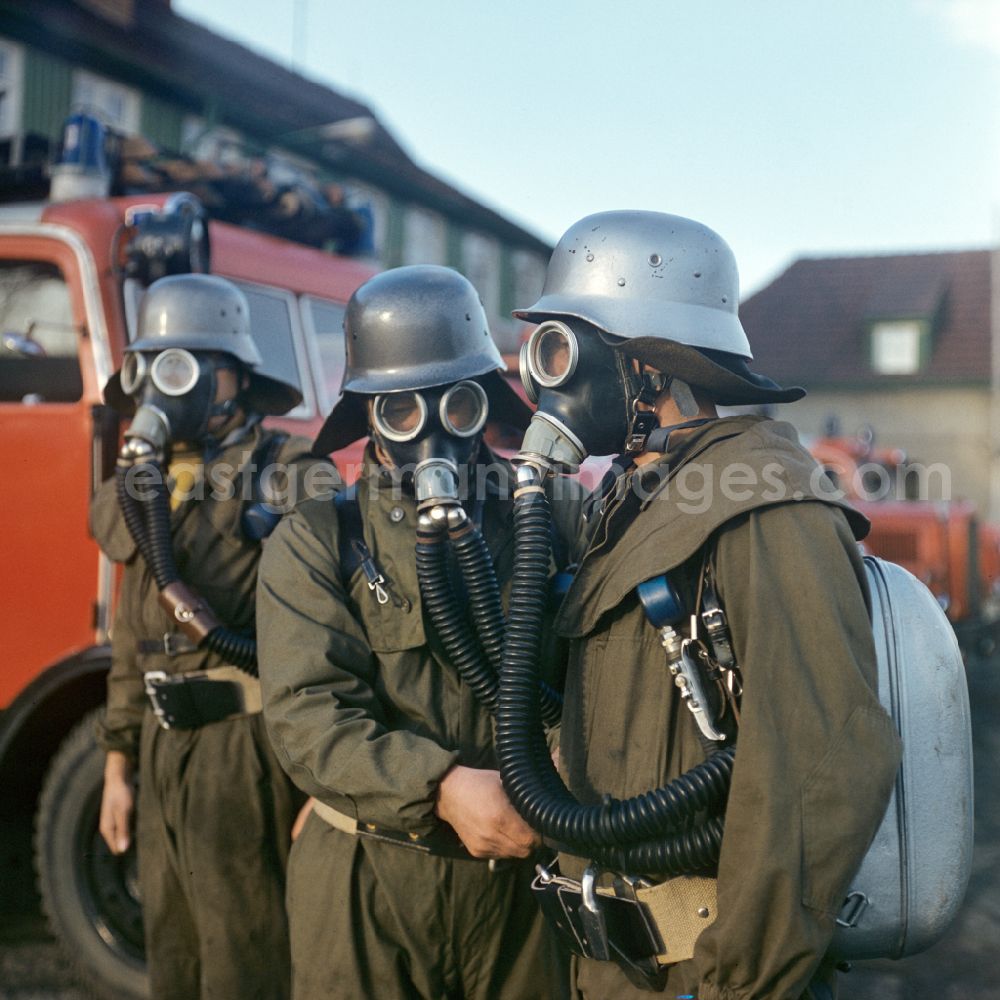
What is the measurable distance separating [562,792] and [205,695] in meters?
1.73

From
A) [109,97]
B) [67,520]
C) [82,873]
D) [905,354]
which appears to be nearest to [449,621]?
[67,520]

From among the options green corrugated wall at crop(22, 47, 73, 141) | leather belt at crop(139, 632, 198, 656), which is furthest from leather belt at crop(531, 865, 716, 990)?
green corrugated wall at crop(22, 47, 73, 141)

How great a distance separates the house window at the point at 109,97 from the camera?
1589cm

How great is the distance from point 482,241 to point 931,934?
24186 millimetres

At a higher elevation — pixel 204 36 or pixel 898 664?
pixel 204 36

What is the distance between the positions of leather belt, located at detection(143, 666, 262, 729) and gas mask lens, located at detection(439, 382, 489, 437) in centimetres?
121

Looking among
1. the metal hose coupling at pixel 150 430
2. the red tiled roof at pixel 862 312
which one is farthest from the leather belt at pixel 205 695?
the red tiled roof at pixel 862 312

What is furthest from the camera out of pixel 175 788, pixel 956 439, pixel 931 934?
pixel 956 439

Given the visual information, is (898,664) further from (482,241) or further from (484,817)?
(482,241)

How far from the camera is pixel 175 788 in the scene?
3.38 m

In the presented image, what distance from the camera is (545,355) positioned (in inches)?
81.0

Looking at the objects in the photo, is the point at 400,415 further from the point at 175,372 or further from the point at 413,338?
the point at 175,372

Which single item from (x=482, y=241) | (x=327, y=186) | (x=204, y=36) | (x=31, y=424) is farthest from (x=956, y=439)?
(x=31, y=424)

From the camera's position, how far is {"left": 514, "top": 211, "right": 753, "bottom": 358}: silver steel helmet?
2021mm
